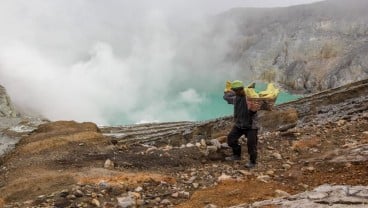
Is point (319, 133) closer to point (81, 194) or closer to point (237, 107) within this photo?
point (237, 107)

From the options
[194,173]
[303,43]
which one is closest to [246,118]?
[194,173]

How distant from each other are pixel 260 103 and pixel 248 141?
1.21 meters

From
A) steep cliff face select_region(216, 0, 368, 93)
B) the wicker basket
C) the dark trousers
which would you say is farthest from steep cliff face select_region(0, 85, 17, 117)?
the wicker basket

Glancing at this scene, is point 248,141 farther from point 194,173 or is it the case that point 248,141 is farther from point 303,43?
point 303,43

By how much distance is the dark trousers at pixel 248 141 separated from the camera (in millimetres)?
15922

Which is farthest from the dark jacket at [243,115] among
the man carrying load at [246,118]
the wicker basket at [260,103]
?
the wicker basket at [260,103]

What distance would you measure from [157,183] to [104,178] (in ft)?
5.59

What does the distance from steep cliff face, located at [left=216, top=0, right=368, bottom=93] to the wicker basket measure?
383ft

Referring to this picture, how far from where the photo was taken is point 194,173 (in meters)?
15.9

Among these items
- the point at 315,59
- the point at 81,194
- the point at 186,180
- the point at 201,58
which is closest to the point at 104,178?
the point at 81,194

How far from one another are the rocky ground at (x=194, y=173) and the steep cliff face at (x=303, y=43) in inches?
4524

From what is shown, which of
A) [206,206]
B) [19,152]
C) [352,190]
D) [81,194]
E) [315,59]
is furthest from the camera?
[315,59]

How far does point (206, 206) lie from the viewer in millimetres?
12602

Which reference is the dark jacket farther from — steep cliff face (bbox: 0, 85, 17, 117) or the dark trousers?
steep cliff face (bbox: 0, 85, 17, 117)
